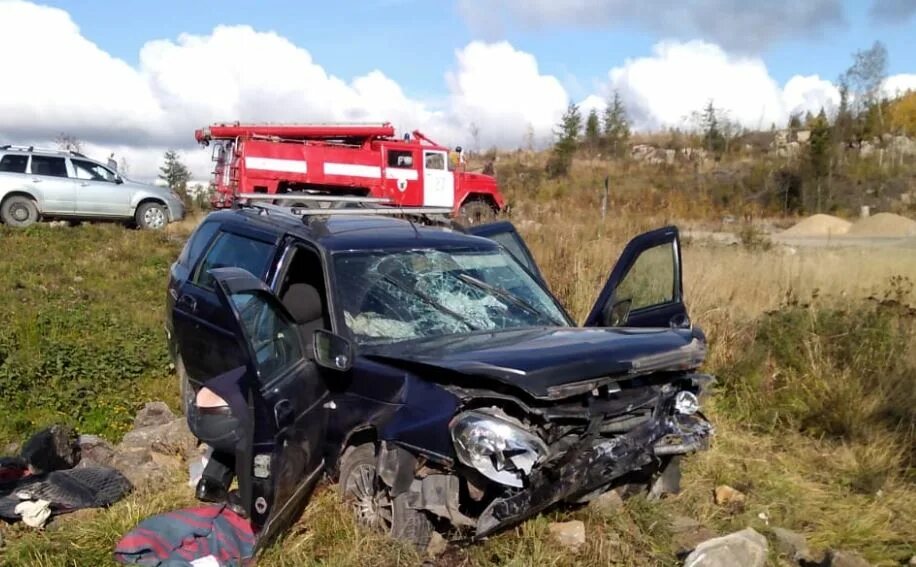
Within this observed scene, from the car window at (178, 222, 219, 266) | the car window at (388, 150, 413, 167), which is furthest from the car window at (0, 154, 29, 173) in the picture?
the car window at (178, 222, 219, 266)

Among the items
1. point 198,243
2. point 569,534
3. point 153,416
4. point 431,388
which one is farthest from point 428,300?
point 153,416

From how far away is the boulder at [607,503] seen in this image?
4.43 meters

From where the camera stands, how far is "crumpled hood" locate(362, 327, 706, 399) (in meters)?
3.71

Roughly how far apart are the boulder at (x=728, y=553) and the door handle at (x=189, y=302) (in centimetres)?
357

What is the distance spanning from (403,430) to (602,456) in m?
0.92

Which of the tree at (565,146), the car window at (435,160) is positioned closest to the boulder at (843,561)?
the car window at (435,160)

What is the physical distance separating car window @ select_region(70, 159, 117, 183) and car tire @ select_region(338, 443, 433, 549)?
54.1 feet

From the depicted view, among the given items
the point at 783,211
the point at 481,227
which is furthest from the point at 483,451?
the point at 783,211

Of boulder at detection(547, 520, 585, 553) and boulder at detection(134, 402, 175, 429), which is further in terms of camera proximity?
boulder at detection(134, 402, 175, 429)

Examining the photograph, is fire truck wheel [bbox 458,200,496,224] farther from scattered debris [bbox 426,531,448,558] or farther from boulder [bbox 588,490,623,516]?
scattered debris [bbox 426,531,448,558]

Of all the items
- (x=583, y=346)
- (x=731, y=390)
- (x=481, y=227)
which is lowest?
(x=731, y=390)

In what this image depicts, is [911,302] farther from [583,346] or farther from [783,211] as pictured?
[783,211]

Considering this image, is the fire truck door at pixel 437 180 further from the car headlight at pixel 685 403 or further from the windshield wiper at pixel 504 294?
the car headlight at pixel 685 403

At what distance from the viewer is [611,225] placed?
1198cm
